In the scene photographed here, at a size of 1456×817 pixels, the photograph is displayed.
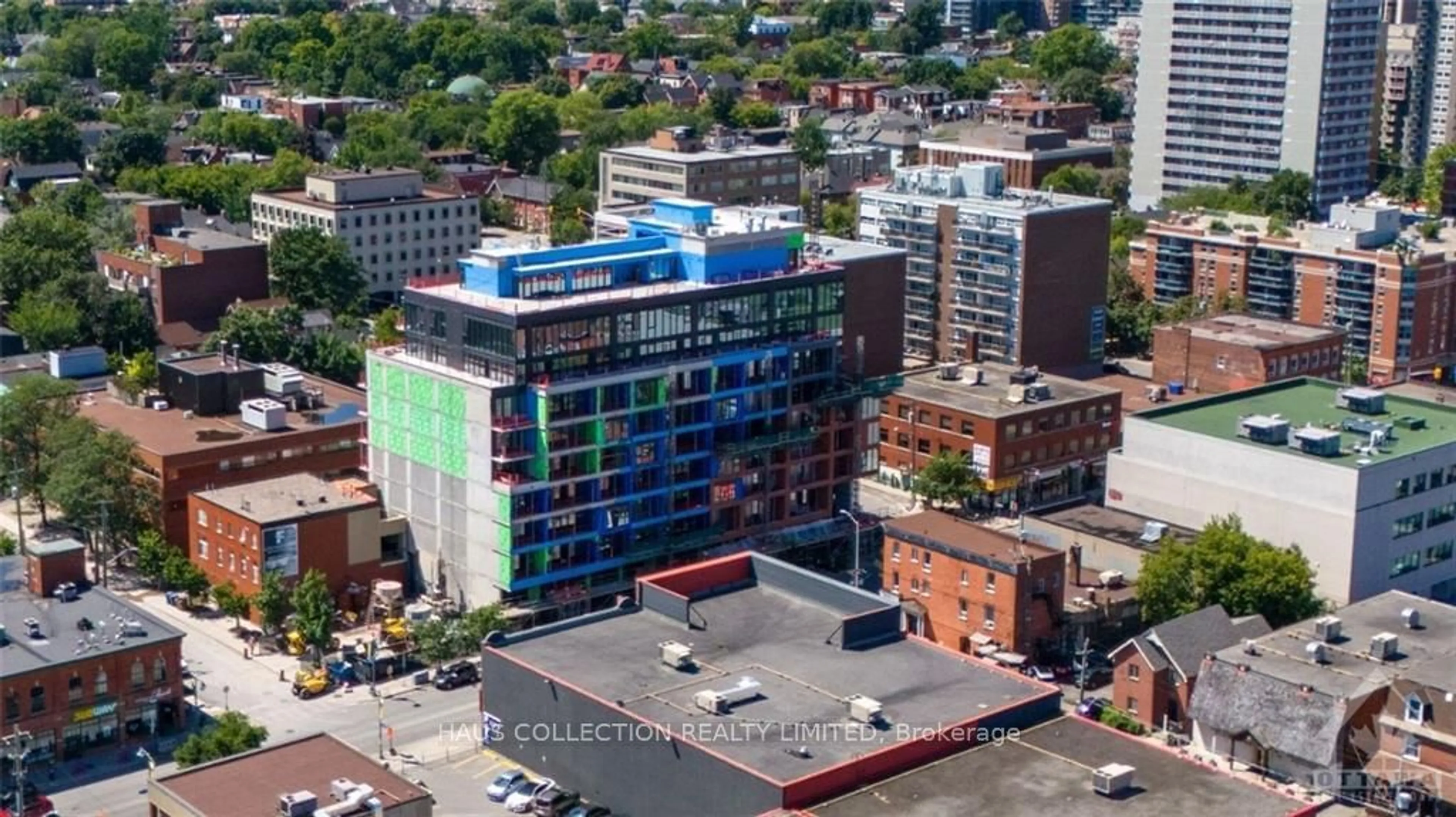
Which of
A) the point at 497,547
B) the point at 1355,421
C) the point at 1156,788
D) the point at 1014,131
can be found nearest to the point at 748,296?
the point at 497,547

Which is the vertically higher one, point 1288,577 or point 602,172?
point 602,172

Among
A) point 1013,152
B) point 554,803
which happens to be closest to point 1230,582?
point 554,803

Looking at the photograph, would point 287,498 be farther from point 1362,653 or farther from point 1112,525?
point 1362,653

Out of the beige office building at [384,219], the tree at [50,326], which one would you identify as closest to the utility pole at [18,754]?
the tree at [50,326]

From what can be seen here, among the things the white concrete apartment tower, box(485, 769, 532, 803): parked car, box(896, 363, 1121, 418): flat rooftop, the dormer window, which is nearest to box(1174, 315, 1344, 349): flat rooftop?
box(896, 363, 1121, 418): flat rooftop

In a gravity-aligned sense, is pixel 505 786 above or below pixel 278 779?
below

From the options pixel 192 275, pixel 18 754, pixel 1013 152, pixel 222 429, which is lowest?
pixel 18 754

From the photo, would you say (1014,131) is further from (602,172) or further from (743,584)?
(743,584)
